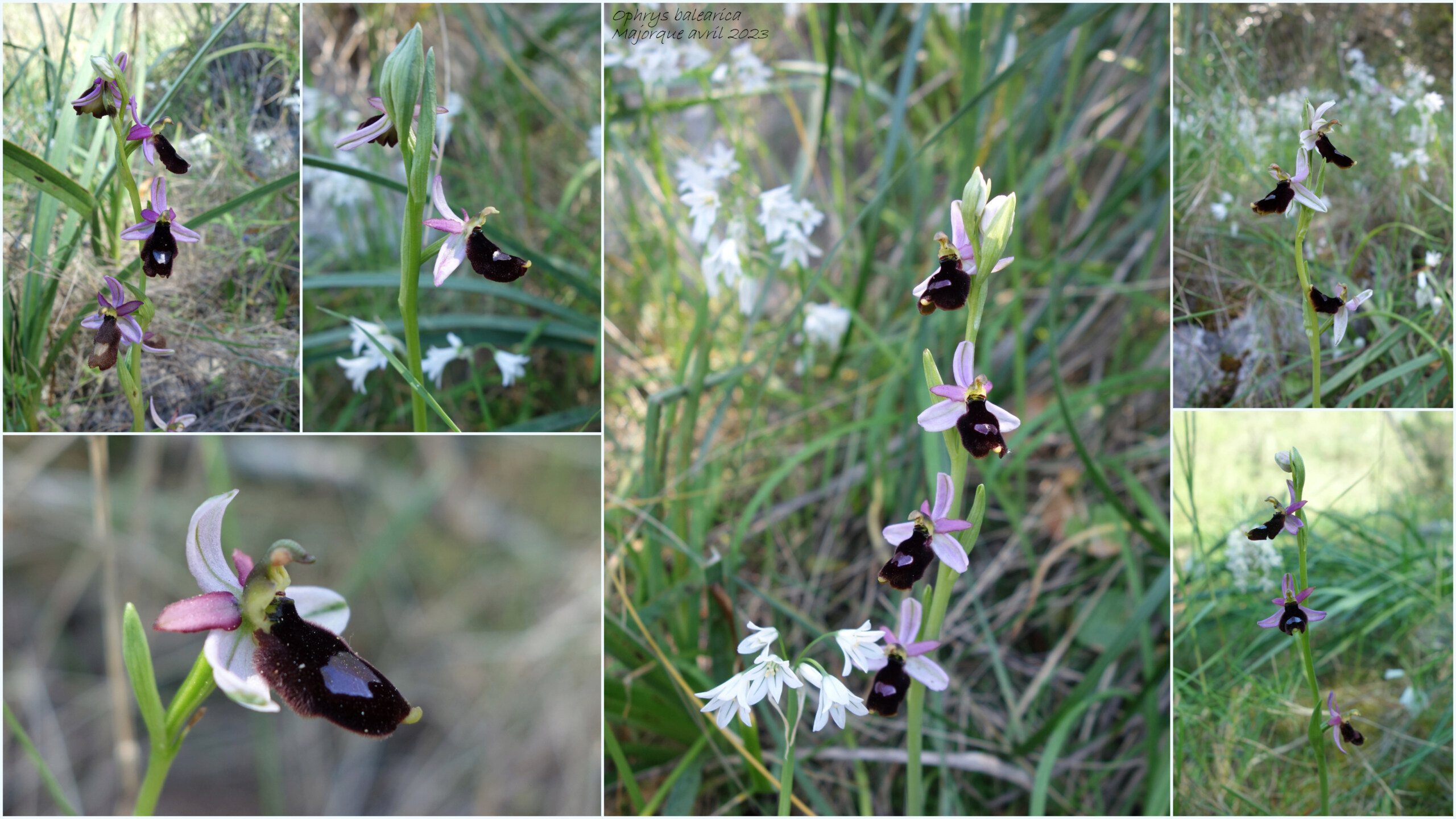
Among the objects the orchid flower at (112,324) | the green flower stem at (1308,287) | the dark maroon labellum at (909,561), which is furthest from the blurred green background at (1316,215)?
the orchid flower at (112,324)

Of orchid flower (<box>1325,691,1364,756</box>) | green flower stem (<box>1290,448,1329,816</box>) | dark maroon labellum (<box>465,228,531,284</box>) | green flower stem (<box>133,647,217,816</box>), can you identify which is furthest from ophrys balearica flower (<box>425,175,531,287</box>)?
orchid flower (<box>1325,691,1364,756</box>)

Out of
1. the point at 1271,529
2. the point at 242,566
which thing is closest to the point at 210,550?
the point at 242,566

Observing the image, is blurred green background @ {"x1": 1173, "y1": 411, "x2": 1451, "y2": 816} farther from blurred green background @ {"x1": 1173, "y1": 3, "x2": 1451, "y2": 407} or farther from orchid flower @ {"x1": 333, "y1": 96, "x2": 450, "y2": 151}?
orchid flower @ {"x1": 333, "y1": 96, "x2": 450, "y2": 151}

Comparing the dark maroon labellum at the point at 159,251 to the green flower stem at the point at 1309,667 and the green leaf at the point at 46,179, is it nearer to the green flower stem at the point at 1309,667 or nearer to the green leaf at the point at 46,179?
the green leaf at the point at 46,179

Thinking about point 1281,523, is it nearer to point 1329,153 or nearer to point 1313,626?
point 1313,626

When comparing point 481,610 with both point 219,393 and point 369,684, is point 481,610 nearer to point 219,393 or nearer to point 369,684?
point 219,393
